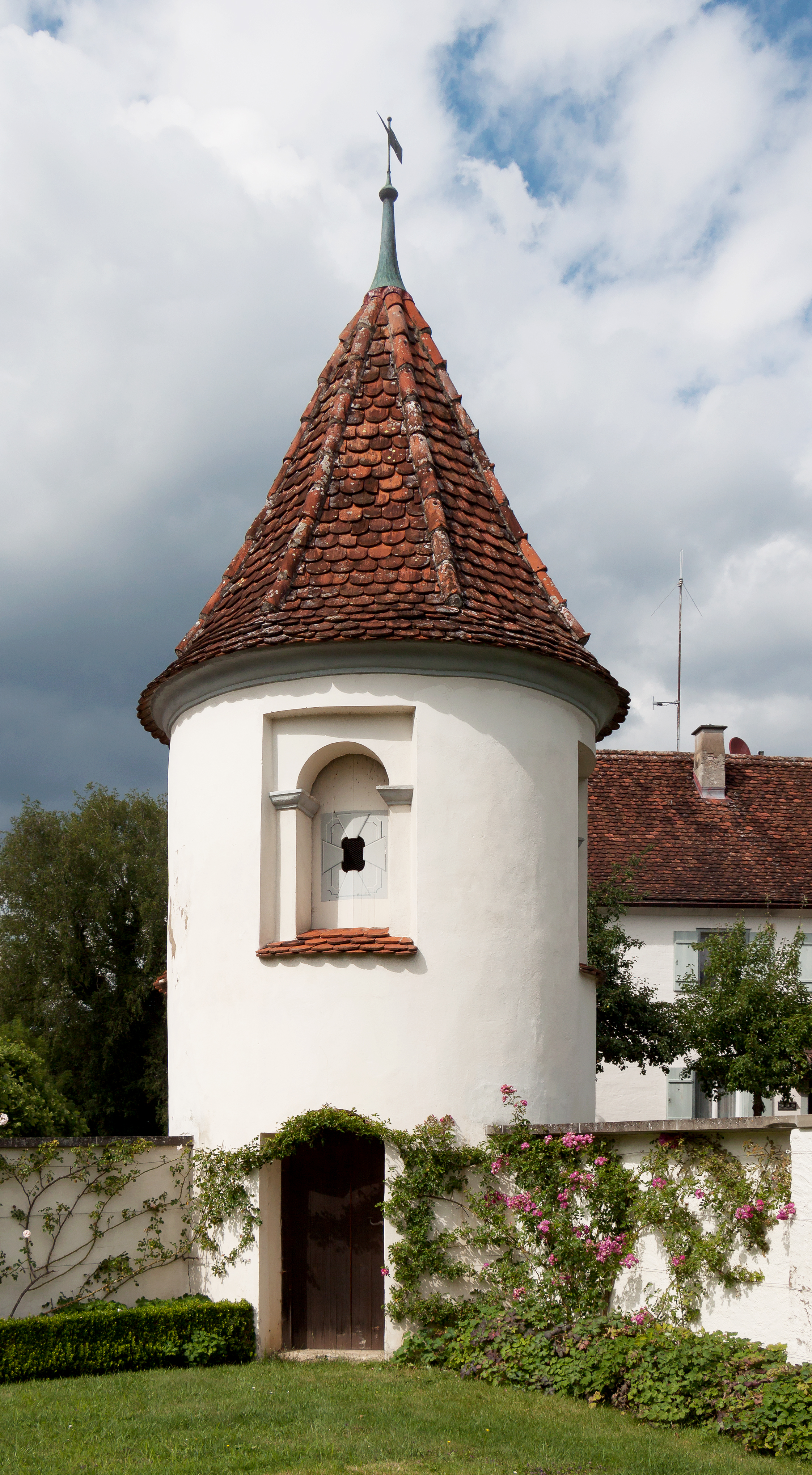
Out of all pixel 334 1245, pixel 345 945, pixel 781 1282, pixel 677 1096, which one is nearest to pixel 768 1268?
pixel 781 1282

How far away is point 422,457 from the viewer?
503 inches

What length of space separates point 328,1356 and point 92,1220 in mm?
2185

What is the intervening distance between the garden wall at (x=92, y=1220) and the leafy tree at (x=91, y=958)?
21759mm

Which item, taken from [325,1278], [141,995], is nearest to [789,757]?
[141,995]

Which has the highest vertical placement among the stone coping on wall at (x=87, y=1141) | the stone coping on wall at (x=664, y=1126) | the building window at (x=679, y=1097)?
the stone coping on wall at (x=664, y=1126)

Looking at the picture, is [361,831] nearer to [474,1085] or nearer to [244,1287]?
[474,1085]

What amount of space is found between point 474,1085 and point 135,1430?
12.3 feet

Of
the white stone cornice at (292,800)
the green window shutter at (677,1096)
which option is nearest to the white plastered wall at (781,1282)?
the white stone cornice at (292,800)

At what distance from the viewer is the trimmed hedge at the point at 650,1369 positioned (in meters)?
7.99

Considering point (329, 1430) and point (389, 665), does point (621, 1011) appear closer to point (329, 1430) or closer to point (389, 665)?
point (389, 665)

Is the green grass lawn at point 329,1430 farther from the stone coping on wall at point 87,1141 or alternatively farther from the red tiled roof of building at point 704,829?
the red tiled roof of building at point 704,829

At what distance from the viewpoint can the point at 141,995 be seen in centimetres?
3375

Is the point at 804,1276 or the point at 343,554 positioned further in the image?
the point at 343,554

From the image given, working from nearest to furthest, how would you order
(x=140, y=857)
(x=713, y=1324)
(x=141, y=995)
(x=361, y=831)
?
1. (x=713, y=1324)
2. (x=361, y=831)
3. (x=141, y=995)
4. (x=140, y=857)
